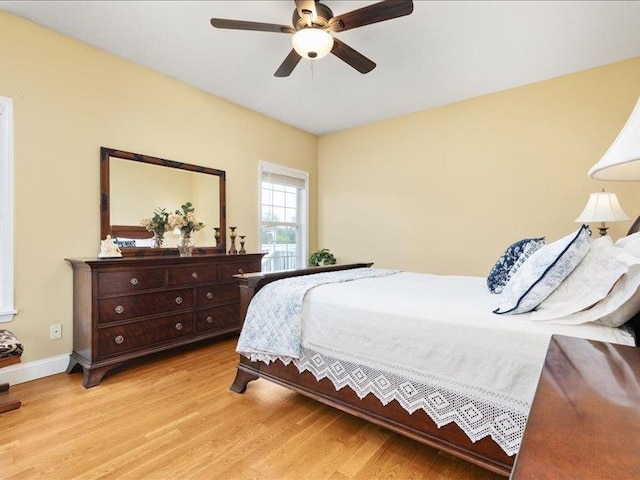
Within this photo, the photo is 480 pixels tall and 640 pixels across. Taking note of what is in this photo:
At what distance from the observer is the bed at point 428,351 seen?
4.42 ft

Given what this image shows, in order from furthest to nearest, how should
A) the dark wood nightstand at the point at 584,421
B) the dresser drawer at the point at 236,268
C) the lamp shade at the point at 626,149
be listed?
the dresser drawer at the point at 236,268, the lamp shade at the point at 626,149, the dark wood nightstand at the point at 584,421

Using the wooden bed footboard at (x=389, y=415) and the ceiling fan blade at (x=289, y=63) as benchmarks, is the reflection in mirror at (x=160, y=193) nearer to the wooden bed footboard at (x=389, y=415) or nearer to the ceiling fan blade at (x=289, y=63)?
the ceiling fan blade at (x=289, y=63)

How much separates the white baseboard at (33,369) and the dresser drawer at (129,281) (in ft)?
2.39

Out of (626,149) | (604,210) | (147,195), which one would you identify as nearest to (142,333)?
(147,195)

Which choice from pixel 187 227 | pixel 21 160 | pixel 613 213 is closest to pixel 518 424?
pixel 613 213

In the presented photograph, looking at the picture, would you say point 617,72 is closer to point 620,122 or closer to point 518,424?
point 620,122

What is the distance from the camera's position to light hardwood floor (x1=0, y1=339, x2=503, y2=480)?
1.60 metres

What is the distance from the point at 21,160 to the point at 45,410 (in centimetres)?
181

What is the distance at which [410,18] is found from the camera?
8.27ft

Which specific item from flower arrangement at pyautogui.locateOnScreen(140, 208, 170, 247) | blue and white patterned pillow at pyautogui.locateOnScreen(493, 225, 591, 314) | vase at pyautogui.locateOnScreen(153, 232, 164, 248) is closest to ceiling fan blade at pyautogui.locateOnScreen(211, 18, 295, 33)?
flower arrangement at pyautogui.locateOnScreen(140, 208, 170, 247)

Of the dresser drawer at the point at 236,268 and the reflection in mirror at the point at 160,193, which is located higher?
the reflection in mirror at the point at 160,193

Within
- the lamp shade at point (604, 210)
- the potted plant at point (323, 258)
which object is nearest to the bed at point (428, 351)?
the lamp shade at point (604, 210)

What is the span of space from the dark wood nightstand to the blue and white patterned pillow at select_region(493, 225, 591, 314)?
596mm

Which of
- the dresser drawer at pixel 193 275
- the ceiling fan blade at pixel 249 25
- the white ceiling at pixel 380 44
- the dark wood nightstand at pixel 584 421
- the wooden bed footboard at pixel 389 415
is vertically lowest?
the wooden bed footboard at pixel 389 415
